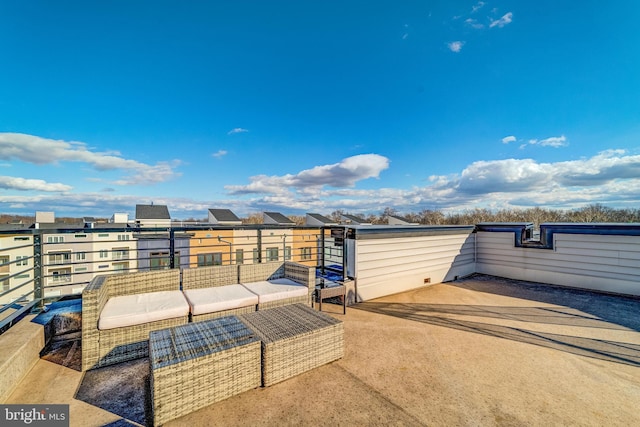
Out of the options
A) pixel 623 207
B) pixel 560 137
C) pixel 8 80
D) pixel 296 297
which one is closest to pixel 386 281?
pixel 296 297

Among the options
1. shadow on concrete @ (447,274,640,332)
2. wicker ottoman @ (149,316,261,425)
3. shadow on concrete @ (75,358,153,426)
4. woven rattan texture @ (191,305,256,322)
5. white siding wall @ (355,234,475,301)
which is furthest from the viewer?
white siding wall @ (355,234,475,301)

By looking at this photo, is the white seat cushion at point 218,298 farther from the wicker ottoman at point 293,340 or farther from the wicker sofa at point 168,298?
the wicker ottoman at point 293,340

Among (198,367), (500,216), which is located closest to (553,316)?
(198,367)

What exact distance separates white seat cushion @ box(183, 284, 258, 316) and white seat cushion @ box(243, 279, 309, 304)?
0.10 metres

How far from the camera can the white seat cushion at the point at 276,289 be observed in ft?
9.84

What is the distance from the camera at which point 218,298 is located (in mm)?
2781

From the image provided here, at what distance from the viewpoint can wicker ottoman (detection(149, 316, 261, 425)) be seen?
158 cm

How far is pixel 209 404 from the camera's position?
5.78 ft

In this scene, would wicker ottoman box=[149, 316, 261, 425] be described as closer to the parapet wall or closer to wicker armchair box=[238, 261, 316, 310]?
wicker armchair box=[238, 261, 316, 310]

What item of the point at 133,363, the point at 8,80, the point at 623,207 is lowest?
the point at 133,363

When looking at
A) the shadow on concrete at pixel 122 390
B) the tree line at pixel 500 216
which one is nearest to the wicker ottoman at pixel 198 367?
the shadow on concrete at pixel 122 390

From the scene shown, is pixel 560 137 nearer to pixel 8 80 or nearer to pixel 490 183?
pixel 490 183

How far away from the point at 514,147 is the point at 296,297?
1054 centimetres

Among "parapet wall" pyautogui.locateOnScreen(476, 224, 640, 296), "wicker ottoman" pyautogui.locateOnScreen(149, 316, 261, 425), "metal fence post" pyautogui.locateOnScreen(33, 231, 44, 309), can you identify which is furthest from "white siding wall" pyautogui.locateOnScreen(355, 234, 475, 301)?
"metal fence post" pyautogui.locateOnScreen(33, 231, 44, 309)
